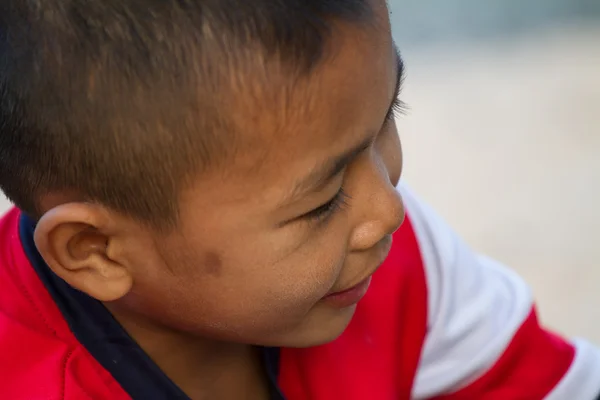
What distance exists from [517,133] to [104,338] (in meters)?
1.05

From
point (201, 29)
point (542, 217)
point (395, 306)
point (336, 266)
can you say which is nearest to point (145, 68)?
point (201, 29)

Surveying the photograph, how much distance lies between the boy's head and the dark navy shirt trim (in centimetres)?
3

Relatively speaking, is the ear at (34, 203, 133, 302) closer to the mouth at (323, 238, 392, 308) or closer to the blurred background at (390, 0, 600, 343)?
the mouth at (323, 238, 392, 308)

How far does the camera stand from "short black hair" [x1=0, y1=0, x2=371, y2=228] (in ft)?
1.46

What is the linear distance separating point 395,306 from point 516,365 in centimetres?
11

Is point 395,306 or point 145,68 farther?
point 395,306

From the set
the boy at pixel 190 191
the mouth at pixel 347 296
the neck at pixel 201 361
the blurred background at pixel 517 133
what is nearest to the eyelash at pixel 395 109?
the boy at pixel 190 191

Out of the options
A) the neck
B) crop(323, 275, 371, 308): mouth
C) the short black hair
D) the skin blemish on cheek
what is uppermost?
the short black hair

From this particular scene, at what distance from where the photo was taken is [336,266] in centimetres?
53

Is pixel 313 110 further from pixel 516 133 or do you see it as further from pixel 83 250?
pixel 516 133

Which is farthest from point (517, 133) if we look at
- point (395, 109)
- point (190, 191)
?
point (190, 191)

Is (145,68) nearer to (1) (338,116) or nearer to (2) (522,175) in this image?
(1) (338,116)

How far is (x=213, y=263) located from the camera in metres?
0.52

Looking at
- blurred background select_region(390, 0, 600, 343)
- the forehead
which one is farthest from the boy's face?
blurred background select_region(390, 0, 600, 343)
